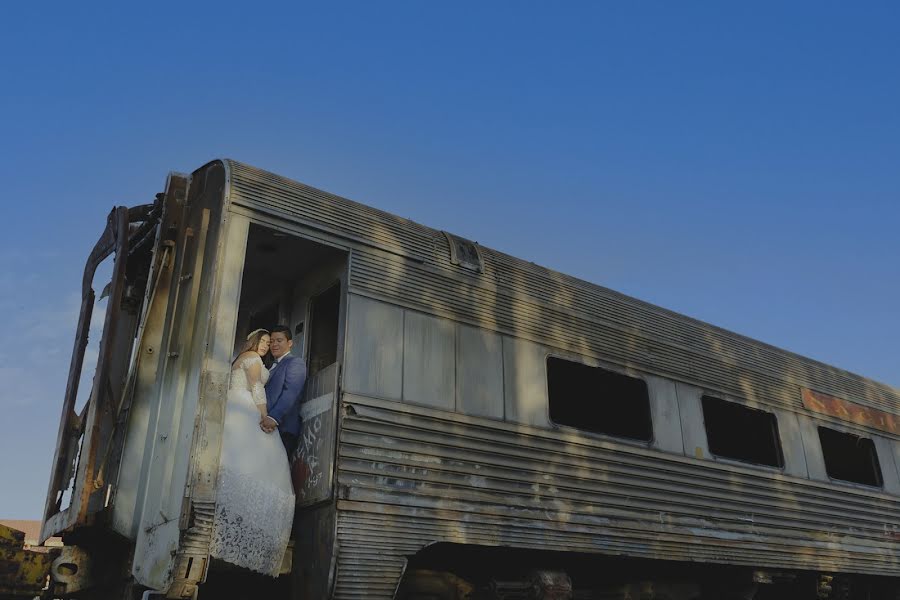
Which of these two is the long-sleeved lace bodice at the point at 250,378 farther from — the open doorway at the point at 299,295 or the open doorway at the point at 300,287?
the open doorway at the point at 300,287

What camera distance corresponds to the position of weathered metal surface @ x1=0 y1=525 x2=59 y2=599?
5617 mm

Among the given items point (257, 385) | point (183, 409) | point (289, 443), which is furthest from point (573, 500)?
point (183, 409)

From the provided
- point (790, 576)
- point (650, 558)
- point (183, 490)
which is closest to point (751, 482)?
point (790, 576)

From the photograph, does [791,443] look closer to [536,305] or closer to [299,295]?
[536,305]

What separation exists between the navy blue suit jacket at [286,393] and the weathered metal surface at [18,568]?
1893mm

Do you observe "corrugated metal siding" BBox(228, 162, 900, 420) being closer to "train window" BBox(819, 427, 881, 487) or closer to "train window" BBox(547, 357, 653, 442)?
"train window" BBox(547, 357, 653, 442)

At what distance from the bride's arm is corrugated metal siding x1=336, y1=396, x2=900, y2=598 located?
0.65m

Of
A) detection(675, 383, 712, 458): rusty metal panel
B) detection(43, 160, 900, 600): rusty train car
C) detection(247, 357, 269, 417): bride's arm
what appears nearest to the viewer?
detection(43, 160, 900, 600): rusty train car

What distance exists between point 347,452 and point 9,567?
7.69 ft

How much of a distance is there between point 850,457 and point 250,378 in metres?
9.61

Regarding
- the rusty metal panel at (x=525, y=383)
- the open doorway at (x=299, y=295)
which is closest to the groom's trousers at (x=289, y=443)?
the open doorway at (x=299, y=295)

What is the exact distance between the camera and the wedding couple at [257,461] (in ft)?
19.2

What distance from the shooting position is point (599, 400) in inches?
393

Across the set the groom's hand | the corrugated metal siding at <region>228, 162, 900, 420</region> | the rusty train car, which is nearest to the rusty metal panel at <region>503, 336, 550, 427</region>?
the rusty train car
